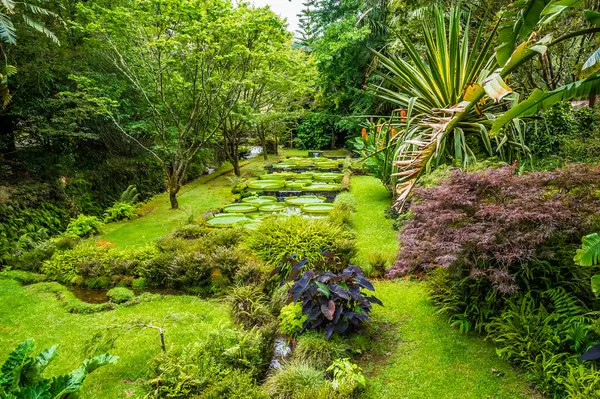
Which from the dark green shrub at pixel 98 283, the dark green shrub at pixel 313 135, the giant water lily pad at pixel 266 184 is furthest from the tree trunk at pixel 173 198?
the dark green shrub at pixel 313 135

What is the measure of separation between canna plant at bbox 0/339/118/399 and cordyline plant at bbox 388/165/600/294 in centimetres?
295

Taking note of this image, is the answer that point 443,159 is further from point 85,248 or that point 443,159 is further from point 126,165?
point 126,165

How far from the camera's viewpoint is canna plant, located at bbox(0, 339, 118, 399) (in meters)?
2.24

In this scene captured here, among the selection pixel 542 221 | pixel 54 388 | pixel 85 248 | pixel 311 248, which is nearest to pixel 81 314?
pixel 85 248

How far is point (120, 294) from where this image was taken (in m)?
5.07

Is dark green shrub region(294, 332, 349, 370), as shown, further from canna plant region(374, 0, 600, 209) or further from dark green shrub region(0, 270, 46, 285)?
dark green shrub region(0, 270, 46, 285)

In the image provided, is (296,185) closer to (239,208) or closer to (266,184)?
(266,184)

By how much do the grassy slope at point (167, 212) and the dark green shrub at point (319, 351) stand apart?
4531 mm

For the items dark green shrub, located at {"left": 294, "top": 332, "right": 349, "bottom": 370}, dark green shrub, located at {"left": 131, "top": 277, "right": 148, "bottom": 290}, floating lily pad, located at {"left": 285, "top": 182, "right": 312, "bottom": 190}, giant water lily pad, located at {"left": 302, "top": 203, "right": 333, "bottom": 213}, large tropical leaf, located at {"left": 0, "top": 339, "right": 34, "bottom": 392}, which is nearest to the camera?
large tropical leaf, located at {"left": 0, "top": 339, "right": 34, "bottom": 392}

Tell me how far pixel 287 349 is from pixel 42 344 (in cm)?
275

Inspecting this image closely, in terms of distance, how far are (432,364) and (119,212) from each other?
7.70 metres

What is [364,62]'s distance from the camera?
59.4 ft

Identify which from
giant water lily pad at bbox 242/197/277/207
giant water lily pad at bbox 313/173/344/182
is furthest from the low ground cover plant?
giant water lily pad at bbox 313/173/344/182

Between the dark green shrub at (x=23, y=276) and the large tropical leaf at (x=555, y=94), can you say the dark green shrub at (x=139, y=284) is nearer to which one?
the dark green shrub at (x=23, y=276)
